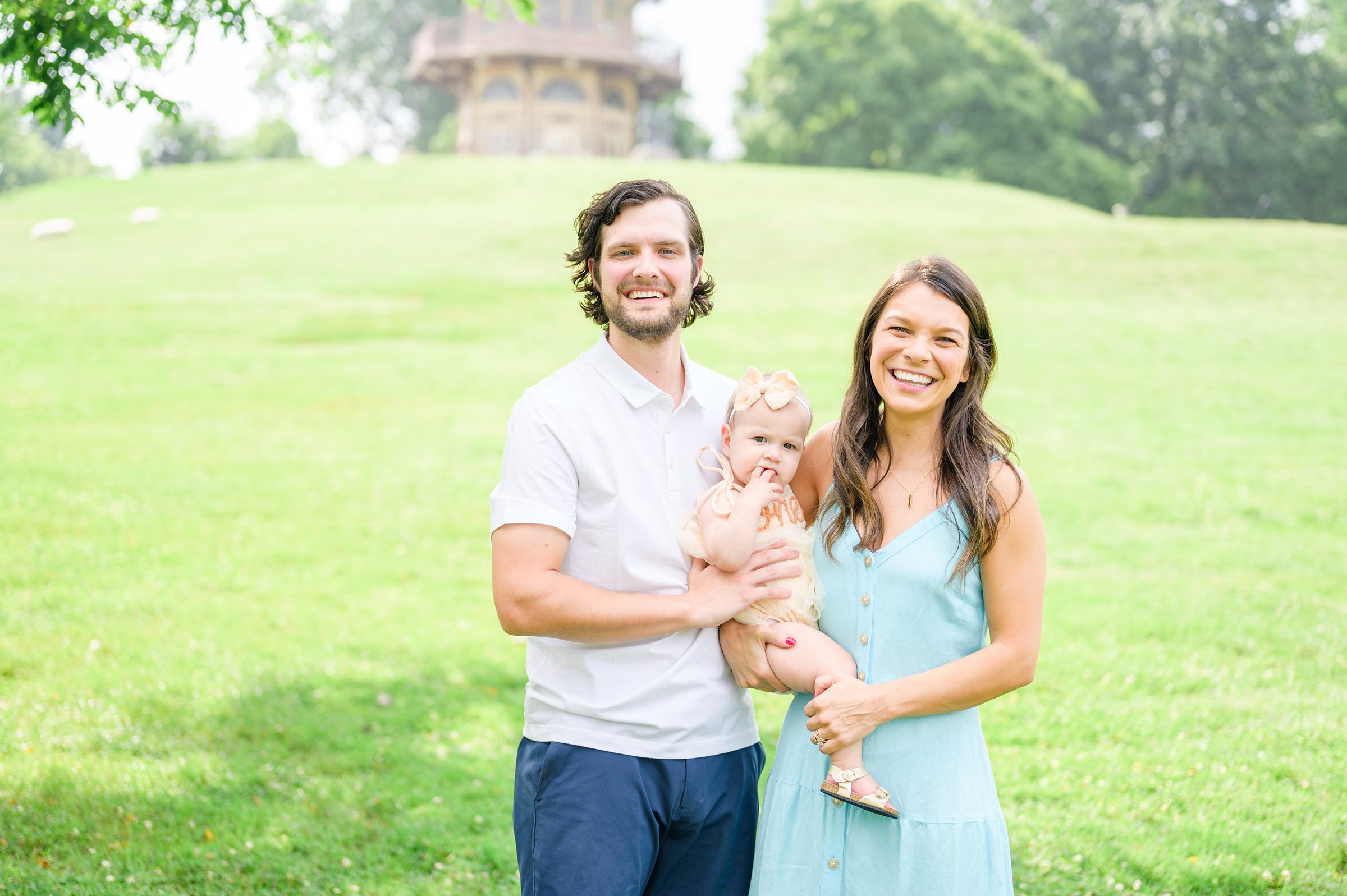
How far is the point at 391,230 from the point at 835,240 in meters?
11.7

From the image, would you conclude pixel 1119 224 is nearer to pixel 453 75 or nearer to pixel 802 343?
pixel 802 343

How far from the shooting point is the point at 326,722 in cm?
671

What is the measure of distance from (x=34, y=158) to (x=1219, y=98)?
71.2m

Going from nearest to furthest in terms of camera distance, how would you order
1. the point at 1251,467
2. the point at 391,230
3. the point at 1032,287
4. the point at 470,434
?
the point at 1251,467 → the point at 470,434 → the point at 1032,287 → the point at 391,230

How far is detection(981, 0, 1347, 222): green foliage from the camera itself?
54.5 metres

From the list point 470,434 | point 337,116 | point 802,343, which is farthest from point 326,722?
point 337,116

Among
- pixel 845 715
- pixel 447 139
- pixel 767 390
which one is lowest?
pixel 845 715

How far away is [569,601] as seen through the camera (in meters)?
2.98

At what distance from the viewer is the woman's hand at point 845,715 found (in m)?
2.99

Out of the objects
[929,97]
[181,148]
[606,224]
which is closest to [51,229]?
[181,148]

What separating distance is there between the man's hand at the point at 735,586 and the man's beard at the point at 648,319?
0.69 meters

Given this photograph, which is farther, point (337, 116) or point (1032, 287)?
point (337, 116)

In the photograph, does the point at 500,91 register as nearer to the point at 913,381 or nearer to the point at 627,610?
the point at 913,381

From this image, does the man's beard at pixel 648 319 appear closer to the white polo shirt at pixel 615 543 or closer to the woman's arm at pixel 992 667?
the white polo shirt at pixel 615 543
